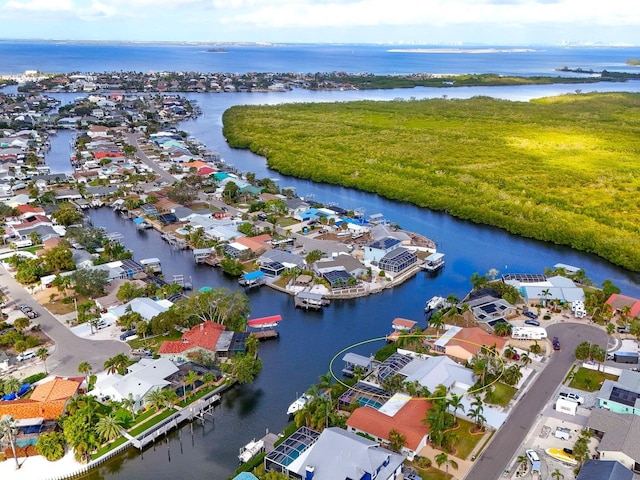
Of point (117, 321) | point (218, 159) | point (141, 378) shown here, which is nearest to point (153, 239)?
point (117, 321)

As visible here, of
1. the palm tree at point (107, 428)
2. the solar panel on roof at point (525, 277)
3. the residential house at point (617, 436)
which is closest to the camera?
the residential house at point (617, 436)

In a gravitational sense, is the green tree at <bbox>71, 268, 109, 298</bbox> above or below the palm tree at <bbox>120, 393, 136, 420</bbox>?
above

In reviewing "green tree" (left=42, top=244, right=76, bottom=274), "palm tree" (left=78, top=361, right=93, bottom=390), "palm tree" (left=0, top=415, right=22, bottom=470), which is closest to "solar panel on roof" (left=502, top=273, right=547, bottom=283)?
"palm tree" (left=78, top=361, right=93, bottom=390)

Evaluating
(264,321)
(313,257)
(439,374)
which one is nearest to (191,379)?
(264,321)

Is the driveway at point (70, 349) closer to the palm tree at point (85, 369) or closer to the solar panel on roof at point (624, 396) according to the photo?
the palm tree at point (85, 369)

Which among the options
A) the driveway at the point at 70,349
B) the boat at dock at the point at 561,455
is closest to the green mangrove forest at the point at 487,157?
the boat at dock at the point at 561,455

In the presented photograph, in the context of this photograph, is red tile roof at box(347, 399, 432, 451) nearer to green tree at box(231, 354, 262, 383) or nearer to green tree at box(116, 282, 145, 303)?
green tree at box(231, 354, 262, 383)

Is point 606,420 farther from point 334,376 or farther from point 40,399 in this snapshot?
point 40,399

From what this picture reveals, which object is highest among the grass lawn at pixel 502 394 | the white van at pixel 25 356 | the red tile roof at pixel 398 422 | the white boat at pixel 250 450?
the red tile roof at pixel 398 422
